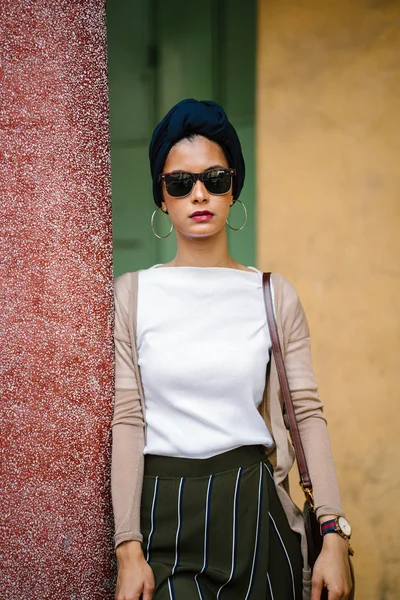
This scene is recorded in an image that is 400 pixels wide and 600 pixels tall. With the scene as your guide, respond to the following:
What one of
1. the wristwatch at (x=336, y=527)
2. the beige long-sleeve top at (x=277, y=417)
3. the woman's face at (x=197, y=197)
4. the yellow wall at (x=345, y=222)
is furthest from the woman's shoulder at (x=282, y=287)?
the yellow wall at (x=345, y=222)

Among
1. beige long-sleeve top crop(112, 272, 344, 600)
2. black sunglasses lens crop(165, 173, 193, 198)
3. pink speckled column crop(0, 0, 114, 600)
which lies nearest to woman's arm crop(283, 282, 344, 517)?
beige long-sleeve top crop(112, 272, 344, 600)

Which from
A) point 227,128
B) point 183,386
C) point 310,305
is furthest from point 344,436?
point 227,128

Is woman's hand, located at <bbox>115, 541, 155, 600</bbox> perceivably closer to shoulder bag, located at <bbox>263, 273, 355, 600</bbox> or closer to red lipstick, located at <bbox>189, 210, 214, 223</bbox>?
shoulder bag, located at <bbox>263, 273, 355, 600</bbox>

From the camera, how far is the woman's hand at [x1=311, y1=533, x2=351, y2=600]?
2.06m

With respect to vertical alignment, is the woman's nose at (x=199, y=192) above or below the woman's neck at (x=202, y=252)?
above

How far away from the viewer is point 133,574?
1.96 metres

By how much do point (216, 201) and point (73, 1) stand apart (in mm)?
771

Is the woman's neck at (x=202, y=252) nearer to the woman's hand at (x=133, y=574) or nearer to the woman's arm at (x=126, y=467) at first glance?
the woman's arm at (x=126, y=467)

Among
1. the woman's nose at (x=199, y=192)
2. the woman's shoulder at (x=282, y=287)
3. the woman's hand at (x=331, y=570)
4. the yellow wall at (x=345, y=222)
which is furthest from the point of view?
the yellow wall at (x=345, y=222)

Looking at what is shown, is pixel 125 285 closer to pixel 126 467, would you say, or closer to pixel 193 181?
pixel 193 181

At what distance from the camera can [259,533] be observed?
2111 millimetres

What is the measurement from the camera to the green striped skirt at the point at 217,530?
204 cm

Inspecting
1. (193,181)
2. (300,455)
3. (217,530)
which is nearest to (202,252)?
(193,181)

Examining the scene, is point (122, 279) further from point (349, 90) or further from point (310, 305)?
point (349, 90)
